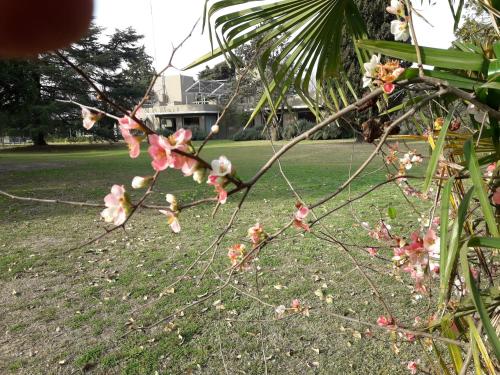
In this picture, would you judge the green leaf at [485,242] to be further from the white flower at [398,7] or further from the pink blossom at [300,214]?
the white flower at [398,7]

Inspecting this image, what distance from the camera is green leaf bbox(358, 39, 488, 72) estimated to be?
2.28ft

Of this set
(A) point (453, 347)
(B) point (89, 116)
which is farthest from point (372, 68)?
(A) point (453, 347)

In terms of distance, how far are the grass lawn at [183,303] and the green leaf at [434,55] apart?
→ 0.72 meters

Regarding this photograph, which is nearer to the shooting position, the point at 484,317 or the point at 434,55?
the point at 484,317

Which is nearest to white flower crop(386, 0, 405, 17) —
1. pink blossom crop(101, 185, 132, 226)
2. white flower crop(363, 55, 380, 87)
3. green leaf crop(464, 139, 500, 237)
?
white flower crop(363, 55, 380, 87)

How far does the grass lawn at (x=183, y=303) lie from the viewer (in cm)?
210

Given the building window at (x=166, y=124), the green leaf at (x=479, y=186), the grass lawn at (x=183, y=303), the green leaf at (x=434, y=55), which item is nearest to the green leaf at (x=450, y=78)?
the green leaf at (x=434, y=55)

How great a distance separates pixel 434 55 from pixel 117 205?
55 centimetres

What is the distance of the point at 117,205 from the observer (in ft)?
2.04

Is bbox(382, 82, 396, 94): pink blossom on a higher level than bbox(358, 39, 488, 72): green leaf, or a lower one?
lower

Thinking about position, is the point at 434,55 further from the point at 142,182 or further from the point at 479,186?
the point at 142,182

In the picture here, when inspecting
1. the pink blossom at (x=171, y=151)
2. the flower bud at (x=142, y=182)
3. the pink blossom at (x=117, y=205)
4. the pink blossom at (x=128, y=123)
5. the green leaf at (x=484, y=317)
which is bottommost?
the green leaf at (x=484, y=317)

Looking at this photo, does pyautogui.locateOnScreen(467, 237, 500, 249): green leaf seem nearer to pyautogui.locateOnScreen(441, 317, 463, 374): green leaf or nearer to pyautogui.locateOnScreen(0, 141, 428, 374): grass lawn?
pyautogui.locateOnScreen(441, 317, 463, 374): green leaf

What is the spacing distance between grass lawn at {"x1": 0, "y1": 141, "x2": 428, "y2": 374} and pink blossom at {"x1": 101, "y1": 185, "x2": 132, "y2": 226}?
482 mm
